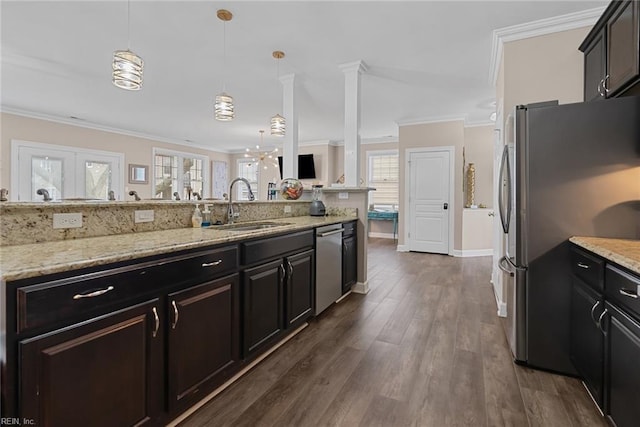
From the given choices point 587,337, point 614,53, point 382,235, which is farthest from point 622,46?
point 382,235

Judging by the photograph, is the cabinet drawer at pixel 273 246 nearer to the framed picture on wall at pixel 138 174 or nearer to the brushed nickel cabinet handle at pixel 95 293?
the brushed nickel cabinet handle at pixel 95 293

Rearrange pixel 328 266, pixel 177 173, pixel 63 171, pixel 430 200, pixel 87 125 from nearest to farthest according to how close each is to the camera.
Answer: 1. pixel 328 266
2. pixel 430 200
3. pixel 63 171
4. pixel 87 125
5. pixel 177 173

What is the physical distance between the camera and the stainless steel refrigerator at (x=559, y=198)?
180 centimetres

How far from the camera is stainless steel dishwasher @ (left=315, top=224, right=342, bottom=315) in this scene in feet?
9.11

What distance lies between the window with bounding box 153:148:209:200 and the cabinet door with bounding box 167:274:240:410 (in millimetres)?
6934

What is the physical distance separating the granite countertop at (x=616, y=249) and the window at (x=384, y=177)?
6.46m

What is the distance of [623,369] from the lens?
133 cm

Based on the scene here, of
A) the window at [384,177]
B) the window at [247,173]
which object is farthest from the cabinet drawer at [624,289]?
the window at [247,173]

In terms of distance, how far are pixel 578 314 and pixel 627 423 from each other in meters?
0.64

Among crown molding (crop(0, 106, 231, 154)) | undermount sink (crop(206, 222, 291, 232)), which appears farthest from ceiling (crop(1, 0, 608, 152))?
undermount sink (crop(206, 222, 291, 232))

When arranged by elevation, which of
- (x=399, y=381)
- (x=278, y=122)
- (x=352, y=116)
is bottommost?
(x=399, y=381)

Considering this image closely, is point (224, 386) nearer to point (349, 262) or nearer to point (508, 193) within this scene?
point (349, 262)

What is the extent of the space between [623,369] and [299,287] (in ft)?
6.16

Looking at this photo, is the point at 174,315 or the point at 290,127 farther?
the point at 290,127
